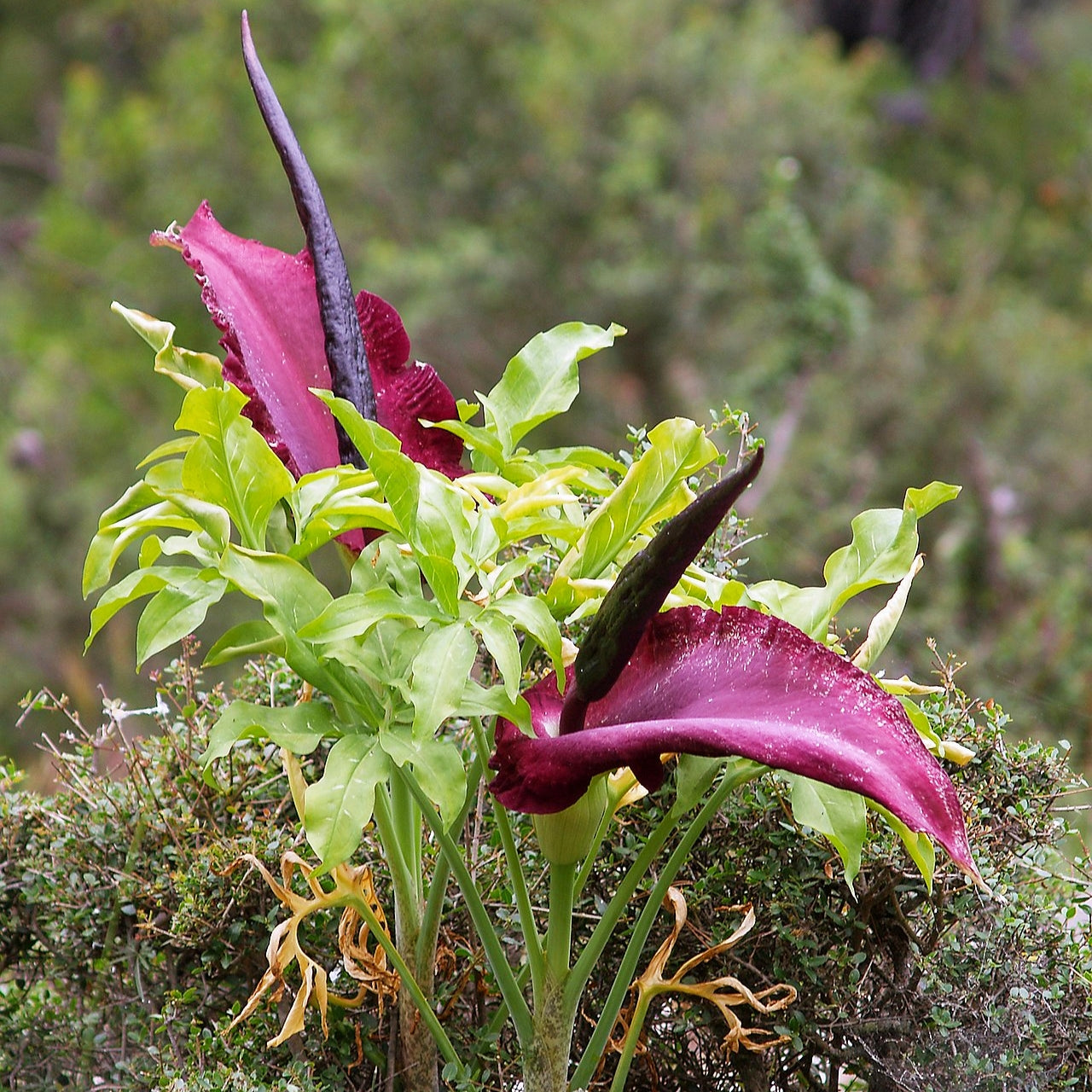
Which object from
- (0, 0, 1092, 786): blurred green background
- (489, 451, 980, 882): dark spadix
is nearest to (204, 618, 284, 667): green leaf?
(489, 451, 980, 882): dark spadix

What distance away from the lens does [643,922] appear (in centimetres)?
59

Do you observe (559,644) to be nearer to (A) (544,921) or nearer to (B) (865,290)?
(A) (544,921)

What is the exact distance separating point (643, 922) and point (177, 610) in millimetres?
249

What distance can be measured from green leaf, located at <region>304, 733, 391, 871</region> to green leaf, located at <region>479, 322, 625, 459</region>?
0.65 feet

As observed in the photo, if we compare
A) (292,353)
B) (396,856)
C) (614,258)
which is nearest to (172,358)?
(292,353)

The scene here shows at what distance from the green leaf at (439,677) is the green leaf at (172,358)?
0.20 metres

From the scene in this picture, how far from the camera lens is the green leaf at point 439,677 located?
0.48 meters

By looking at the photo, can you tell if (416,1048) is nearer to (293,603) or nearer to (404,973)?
(404,973)

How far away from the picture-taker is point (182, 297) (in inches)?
203

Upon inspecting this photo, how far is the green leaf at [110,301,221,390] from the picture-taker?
62 centimetres

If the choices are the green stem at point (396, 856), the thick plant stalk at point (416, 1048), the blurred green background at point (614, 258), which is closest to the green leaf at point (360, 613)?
the green stem at point (396, 856)

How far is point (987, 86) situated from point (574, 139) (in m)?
2.88

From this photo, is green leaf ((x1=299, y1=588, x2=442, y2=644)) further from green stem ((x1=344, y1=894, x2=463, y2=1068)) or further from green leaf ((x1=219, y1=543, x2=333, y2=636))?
green stem ((x1=344, y1=894, x2=463, y2=1068))

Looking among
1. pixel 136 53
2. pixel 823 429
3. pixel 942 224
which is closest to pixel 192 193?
pixel 136 53
